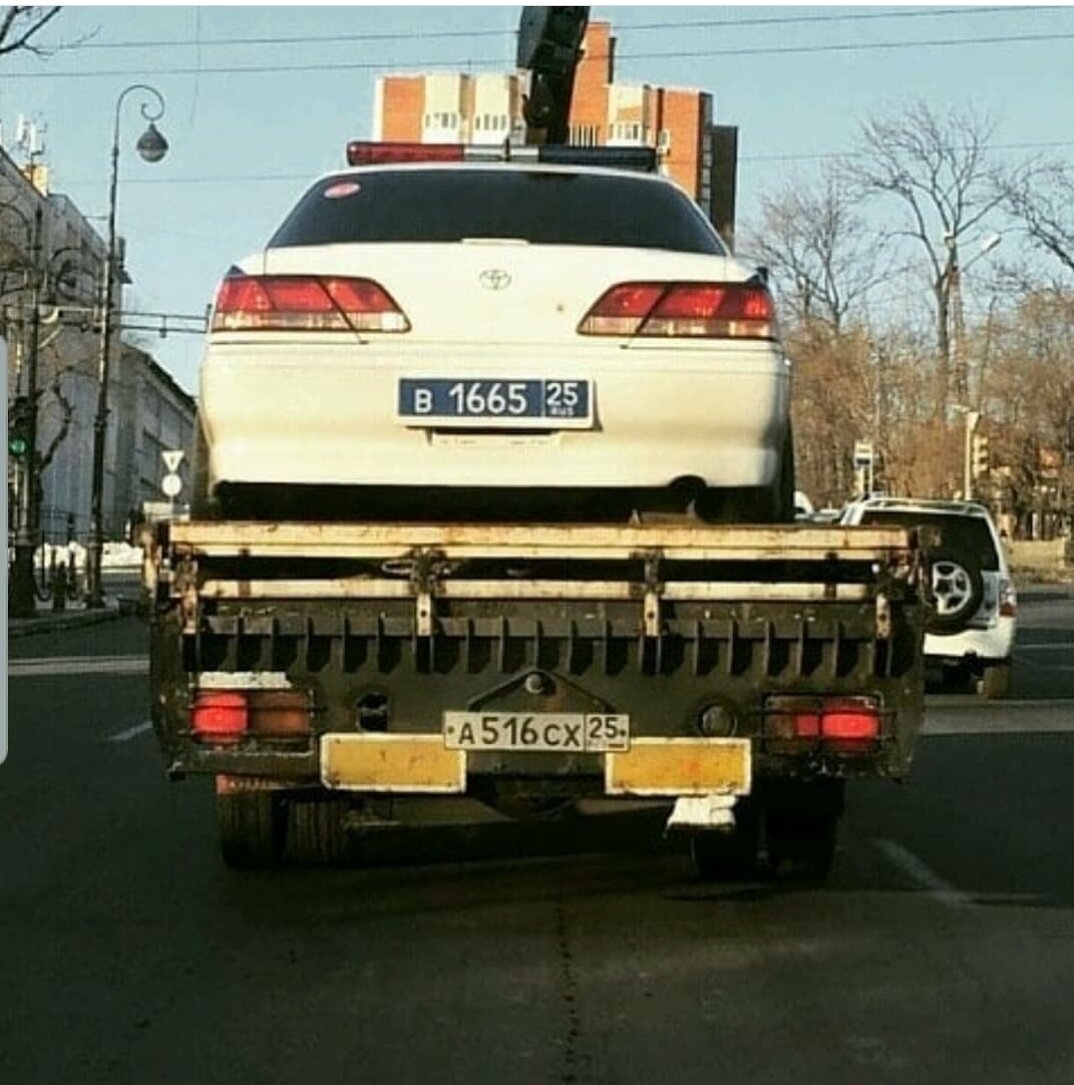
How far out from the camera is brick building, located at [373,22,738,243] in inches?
3191

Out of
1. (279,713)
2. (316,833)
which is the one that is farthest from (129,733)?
(279,713)

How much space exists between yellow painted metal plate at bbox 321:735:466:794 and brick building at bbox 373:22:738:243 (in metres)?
73.0

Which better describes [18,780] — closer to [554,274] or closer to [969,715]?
[554,274]

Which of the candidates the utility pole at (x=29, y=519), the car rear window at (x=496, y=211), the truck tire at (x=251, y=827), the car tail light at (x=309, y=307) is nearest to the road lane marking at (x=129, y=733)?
the truck tire at (x=251, y=827)

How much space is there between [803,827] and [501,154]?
2.87 metres

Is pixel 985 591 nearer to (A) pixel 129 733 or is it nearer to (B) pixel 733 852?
(A) pixel 129 733

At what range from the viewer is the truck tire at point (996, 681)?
20.5 meters

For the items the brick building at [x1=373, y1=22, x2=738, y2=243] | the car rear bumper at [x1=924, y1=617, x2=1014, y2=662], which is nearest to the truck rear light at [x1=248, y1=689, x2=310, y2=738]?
the car rear bumper at [x1=924, y1=617, x2=1014, y2=662]

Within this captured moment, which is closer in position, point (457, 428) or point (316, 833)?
point (457, 428)

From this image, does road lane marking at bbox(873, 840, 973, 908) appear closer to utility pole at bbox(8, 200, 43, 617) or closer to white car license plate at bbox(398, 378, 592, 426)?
white car license plate at bbox(398, 378, 592, 426)

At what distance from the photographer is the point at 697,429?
7527 mm

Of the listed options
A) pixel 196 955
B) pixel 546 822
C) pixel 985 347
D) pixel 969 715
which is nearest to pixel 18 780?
pixel 546 822

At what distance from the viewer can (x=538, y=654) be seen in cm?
724

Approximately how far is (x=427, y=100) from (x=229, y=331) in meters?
77.7
